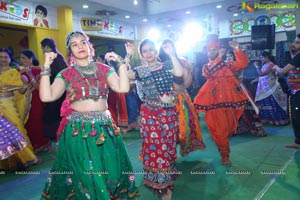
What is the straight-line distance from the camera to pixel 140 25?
40.1 feet

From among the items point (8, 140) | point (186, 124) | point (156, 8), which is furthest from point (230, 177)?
point (156, 8)

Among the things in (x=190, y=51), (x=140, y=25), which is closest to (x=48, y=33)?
(x=140, y=25)

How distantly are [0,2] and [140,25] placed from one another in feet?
21.4

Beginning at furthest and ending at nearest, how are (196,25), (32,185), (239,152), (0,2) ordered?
1. (196,25)
2. (0,2)
3. (239,152)
4. (32,185)

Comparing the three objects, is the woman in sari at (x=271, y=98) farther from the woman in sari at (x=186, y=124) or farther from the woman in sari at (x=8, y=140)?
the woman in sari at (x=8, y=140)

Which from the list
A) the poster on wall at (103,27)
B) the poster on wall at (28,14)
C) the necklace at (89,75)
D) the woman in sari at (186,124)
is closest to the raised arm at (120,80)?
the necklace at (89,75)

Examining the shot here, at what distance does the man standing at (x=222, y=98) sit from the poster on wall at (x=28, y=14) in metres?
5.76

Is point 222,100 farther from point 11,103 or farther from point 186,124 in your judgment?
point 11,103

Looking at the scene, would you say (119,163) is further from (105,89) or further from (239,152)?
(239,152)

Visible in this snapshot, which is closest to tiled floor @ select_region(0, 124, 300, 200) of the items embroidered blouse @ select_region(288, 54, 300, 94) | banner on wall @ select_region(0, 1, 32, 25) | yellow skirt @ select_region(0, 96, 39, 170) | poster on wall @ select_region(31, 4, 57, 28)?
yellow skirt @ select_region(0, 96, 39, 170)

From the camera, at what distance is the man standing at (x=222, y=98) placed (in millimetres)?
3395

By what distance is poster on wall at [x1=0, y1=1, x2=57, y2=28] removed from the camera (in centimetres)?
687

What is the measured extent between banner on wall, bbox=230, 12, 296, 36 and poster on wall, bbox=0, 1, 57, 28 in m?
6.93

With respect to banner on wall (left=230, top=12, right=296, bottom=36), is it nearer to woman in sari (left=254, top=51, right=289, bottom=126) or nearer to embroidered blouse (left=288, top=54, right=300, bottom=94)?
woman in sari (left=254, top=51, right=289, bottom=126)
